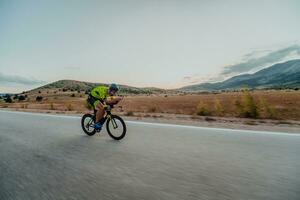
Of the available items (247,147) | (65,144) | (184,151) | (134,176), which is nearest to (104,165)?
(134,176)

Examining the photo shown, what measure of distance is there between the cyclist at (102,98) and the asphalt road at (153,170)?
5.17ft

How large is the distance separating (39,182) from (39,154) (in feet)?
7.08

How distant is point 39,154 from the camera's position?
580 centimetres

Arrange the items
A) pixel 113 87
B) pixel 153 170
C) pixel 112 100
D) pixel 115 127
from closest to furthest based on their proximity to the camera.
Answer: pixel 153 170, pixel 113 87, pixel 112 100, pixel 115 127

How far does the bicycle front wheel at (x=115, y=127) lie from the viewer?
7.91 m

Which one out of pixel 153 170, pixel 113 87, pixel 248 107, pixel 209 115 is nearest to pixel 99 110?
pixel 113 87

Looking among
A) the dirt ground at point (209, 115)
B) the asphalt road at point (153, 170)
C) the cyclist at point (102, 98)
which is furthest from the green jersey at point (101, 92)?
the asphalt road at point (153, 170)

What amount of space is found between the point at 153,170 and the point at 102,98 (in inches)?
169

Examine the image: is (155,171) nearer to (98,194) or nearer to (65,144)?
(98,194)

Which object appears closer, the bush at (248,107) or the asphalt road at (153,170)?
the asphalt road at (153,170)

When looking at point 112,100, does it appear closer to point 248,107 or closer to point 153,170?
point 153,170

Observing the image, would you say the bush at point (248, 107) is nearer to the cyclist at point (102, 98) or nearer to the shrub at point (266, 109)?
the shrub at point (266, 109)

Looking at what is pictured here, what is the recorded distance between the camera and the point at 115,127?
8102mm

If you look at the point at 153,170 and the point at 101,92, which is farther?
the point at 101,92
